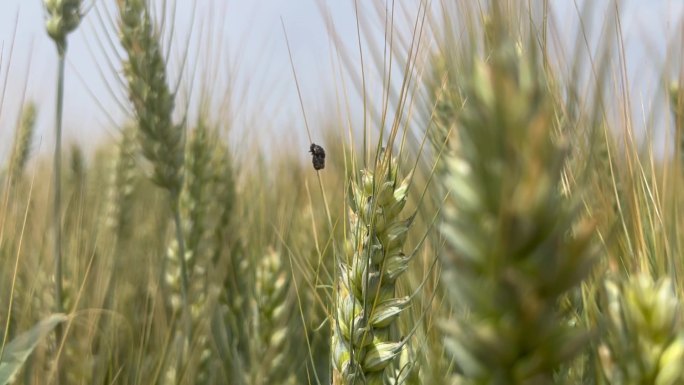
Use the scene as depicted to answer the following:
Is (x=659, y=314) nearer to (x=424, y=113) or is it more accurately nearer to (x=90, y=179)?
(x=424, y=113)

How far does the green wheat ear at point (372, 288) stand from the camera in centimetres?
91

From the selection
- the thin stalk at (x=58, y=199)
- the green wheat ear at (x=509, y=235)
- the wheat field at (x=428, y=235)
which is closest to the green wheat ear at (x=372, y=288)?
the wheat field at (x=428, y=235)

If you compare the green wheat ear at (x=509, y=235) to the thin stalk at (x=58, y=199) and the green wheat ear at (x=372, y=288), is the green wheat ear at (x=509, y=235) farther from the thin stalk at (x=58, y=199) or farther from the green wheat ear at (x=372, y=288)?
the thin stalk at (x=58, y=199)

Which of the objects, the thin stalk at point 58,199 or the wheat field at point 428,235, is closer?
the wheat field at point 428,235

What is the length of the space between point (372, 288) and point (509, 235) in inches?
19.6

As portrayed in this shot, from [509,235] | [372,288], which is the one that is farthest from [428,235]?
[509,235]

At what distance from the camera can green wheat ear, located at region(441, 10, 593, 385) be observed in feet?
1.36

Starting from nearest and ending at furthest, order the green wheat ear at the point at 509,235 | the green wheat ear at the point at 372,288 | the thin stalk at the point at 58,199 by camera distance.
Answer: the green wheat ear at the point at 509,235 → the green wheat ear at the point at 372,288 → the thin stalk at the point at 58,199

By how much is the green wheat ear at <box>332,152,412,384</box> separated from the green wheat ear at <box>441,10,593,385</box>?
1.44ft

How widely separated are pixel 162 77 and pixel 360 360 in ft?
3.30

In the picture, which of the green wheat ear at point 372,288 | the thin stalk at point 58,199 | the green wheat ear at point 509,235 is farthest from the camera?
the thin stalk at point 58,199

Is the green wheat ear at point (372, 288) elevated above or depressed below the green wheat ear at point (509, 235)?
below

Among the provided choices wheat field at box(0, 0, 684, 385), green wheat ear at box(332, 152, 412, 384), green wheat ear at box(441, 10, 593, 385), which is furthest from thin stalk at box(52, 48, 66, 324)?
green wheat ear at box(441, 10, 593, 385)

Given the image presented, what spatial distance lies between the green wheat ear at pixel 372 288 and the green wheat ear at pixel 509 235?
44 cm
